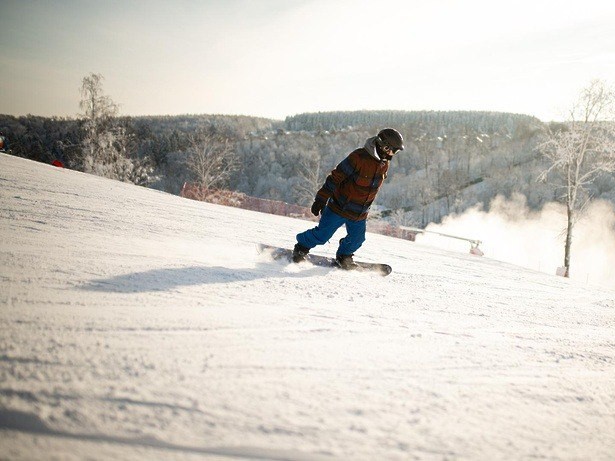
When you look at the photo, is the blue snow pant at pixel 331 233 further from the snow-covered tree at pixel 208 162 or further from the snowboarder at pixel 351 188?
the snow-covered tree at pixel 208 162

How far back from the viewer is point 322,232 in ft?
11.4

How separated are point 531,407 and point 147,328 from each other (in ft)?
5.44

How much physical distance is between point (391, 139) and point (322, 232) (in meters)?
1.17

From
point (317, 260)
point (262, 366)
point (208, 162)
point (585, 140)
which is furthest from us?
point (208, 162)

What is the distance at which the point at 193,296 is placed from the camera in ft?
6.56

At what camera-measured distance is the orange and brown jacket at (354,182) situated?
3453 millimetres

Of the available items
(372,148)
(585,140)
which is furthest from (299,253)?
(585,140)

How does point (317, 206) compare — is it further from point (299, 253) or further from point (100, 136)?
point (100, 136)

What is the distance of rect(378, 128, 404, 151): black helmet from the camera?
3398 mm

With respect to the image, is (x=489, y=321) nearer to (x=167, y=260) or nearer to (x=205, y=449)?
(x=205, y=449)

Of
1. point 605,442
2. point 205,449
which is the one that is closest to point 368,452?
point 205,449

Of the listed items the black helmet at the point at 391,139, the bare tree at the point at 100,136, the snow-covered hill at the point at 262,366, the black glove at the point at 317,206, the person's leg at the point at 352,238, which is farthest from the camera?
the bare tree at the point at 100,136

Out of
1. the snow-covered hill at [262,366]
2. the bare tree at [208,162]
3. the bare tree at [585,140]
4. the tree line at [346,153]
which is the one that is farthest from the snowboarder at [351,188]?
the tree line at [346,153]

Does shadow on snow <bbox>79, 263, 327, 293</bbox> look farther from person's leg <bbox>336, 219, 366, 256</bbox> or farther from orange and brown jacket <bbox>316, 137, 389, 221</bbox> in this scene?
orange and brown jacket <bbox>316, 137, 389, 221</bbox>
